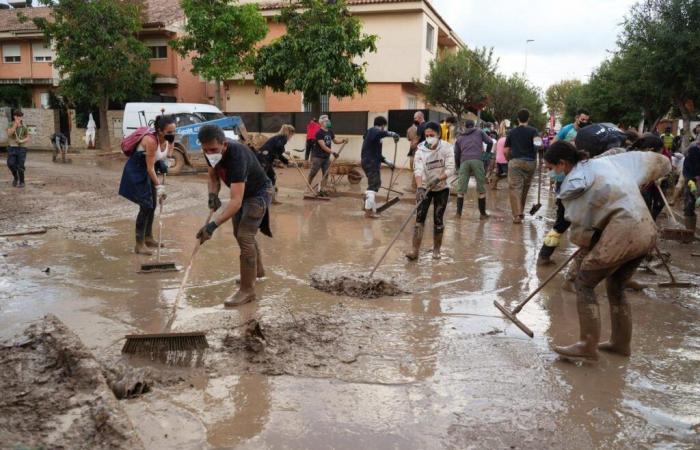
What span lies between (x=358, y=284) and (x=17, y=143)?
393 inches

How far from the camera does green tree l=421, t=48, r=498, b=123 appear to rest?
23688 mm

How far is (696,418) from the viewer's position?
332 centimetres

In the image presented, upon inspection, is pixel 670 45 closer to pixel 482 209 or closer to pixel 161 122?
pixel 482 209

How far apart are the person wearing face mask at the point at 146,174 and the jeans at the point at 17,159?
23.4 ft

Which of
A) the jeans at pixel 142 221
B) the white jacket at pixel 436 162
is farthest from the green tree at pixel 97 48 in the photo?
the white jacket at pixel 436 162

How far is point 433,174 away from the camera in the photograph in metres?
7.11

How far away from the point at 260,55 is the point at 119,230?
1372 centimetres

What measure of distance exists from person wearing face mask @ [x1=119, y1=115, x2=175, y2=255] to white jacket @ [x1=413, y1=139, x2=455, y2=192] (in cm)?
309

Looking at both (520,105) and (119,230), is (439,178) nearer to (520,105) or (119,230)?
(119,230)

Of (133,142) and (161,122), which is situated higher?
(161,122)

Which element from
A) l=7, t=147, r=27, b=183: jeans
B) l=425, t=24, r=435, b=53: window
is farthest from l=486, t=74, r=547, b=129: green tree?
l=7, t=147, r=27, b=183: jeans

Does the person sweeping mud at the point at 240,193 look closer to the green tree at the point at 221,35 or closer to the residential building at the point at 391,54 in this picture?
the green tree at the point at 221,35

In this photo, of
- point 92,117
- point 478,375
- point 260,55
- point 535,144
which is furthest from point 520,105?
point 478,375

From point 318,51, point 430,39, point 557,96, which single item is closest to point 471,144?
point 318,51
